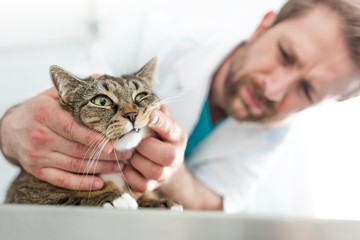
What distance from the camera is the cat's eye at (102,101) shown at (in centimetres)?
45

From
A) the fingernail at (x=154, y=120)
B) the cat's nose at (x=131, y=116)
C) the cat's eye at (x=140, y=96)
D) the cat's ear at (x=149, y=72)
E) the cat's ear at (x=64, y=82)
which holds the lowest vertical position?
the fingernail at (x=154, y=120)

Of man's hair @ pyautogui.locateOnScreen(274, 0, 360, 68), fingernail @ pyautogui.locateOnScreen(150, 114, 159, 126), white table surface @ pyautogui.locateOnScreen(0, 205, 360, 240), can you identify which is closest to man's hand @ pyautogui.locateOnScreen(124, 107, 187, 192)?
fingernail @ pyautogui.locateOnScreen(150, 114, 159, 126)

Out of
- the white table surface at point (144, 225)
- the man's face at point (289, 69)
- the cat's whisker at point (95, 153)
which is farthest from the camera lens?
the man's face at point (289, 69)

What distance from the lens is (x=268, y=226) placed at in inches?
13.9

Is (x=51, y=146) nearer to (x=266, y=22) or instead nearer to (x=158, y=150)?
(x=158, y=150)

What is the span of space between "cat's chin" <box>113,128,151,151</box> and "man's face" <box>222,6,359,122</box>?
24cm

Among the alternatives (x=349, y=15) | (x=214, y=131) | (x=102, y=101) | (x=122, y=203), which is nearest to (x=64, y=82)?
(x=102, y=101)

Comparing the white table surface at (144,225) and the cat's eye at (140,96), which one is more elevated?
the cat's eye at (140,96)

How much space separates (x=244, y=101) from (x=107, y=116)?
292mm

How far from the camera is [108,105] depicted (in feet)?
1.47

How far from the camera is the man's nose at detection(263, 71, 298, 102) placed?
58cm

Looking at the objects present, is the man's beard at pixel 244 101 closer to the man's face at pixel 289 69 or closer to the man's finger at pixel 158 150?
the man's face at pixel 289 69

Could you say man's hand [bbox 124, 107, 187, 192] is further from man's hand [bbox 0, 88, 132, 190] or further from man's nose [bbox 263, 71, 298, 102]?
man's nose [bbox 263, 71, 298, 102]

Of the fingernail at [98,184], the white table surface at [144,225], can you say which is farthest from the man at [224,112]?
the white table surface at [144,225]
